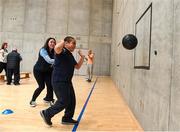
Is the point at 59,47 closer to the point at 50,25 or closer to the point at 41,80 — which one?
the point at 41,80

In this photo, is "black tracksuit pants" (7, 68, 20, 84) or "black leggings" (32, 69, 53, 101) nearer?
"black leggings" (32, 69, 53, 101)

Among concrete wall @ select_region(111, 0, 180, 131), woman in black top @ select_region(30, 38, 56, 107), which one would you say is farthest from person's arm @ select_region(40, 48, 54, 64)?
concrete wall @ select_region(111, 0, 180, 131)

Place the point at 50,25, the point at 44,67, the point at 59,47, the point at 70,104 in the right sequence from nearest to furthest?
the point at 59,47, the point at 70,104, the point at 44,67, the point at 50,25

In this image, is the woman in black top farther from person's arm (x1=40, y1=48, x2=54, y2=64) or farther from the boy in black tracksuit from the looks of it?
the boy in black tracksuit

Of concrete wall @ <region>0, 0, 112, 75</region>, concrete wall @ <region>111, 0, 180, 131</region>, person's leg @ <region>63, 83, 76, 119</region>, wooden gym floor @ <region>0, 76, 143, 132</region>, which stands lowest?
wooden gym floor @ <region>0, 76, 143, 132</region>

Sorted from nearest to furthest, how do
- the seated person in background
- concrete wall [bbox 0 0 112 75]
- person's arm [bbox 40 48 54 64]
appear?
person's arm [bbox 40 48 54 64]
the seated person in background
concrete wall [bbox 0 0 112 75]

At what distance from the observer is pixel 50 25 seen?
19859 mm

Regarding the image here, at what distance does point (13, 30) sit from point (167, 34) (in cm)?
1839

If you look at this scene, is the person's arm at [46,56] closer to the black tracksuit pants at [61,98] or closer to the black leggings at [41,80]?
the black leggings at [41,80]

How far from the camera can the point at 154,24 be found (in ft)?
11.7

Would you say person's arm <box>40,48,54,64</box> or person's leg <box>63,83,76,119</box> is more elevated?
person's arm <box>40,48,54,64</box>

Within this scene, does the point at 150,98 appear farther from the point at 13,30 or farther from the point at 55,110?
the point at 13,30

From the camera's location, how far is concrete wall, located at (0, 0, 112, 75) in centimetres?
1973

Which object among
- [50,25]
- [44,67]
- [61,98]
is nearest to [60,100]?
[61,98]
